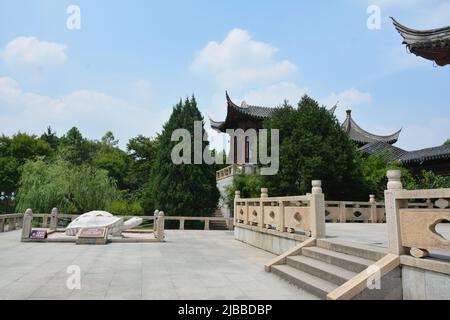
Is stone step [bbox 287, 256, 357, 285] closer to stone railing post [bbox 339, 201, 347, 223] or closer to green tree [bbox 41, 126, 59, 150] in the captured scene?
stone railing post [bbox 339, 201, 347, 223]

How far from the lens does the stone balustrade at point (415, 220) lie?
3.55m

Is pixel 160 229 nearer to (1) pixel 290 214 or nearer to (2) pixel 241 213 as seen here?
(2) pixel 241 213

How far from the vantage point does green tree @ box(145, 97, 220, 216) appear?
63.9ft

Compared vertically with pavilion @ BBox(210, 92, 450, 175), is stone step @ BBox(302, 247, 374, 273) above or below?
below

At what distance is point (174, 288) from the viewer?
467 centimetres

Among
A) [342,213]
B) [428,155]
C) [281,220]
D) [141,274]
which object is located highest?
[428,155]

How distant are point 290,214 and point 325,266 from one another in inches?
87.4

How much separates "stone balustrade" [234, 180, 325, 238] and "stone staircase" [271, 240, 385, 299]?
0.42 m

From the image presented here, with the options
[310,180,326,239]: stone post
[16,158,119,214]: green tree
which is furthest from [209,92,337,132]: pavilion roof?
[310,180,326,239]: stone post

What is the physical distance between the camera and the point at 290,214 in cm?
729

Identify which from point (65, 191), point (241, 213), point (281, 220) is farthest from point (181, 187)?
point (281, 220)

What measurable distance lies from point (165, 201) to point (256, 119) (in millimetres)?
8186
